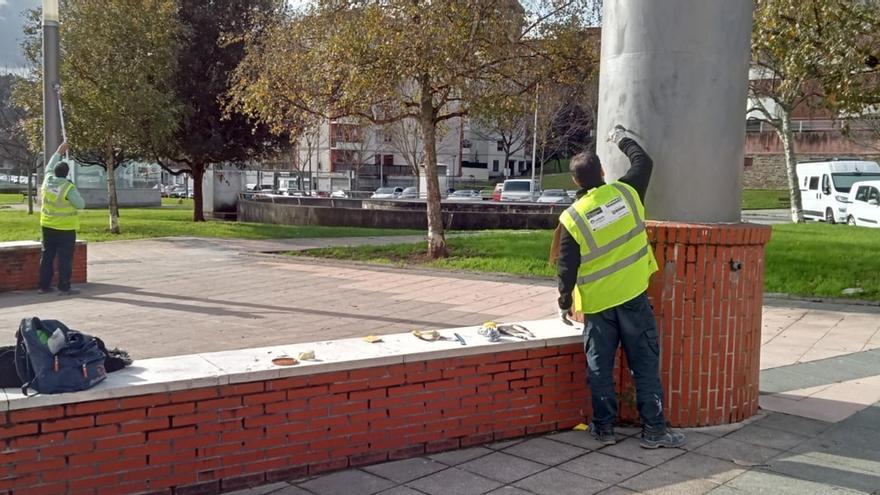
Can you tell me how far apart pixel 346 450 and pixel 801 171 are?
3278cm

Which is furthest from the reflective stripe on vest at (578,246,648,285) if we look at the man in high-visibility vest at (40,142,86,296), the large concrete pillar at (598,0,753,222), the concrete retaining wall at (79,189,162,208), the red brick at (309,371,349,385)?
the concrete retaining wall at (79,189,162,208)

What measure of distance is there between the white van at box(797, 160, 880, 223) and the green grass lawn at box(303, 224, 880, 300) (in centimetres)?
1059

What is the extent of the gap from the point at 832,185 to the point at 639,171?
2739cm

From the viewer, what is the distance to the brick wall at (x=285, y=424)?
11.5 ft

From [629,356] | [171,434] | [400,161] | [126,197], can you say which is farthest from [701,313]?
[400,161]

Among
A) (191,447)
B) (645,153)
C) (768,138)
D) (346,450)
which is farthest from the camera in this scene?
(768,138)

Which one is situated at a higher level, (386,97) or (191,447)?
(386,97)

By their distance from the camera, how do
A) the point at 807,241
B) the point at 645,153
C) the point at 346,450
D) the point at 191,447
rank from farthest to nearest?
the point at 807,241, the point at 645,153, the point at 346,450, the point at 191,447

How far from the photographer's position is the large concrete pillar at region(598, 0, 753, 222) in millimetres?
4953

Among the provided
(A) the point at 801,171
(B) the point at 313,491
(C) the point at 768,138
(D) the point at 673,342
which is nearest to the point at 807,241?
(D) the point at 673,342

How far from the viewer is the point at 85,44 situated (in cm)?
1956

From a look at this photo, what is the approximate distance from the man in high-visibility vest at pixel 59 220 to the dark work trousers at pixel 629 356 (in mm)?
8112

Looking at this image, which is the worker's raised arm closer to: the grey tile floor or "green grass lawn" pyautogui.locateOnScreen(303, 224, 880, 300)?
"green grass lawn" pyautogui.locateOnScreen(303, 224, 880, 300)

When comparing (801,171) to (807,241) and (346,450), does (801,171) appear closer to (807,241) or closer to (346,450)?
(807,241)
